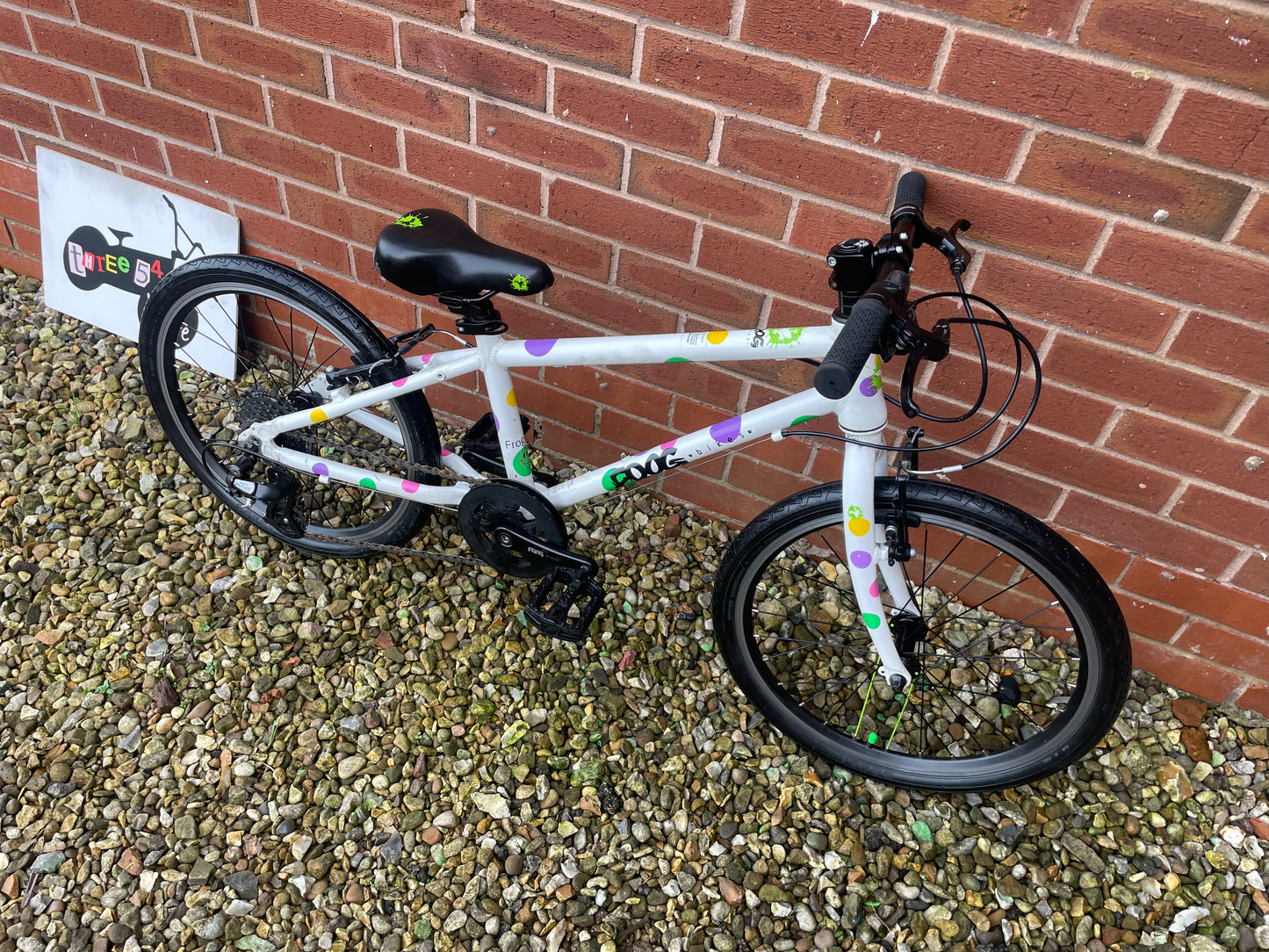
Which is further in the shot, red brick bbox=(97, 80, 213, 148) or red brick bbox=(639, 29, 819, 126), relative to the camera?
red brick bbox=(97, 80, 213, 148)

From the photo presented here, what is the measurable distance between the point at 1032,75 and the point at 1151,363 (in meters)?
0.67

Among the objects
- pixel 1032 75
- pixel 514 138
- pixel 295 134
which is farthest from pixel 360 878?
pixel 1032 75

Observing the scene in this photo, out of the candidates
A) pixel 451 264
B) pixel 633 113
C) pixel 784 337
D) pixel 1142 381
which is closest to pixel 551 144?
pixel 633 113

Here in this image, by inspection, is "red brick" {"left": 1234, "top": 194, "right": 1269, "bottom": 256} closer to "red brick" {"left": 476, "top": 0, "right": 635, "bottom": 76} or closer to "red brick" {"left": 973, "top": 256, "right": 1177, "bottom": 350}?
"red brick" {"left": 973, "top": 256, "right": 1177, "bottom": 350}

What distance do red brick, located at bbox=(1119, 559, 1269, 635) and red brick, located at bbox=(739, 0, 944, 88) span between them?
4.39 ft

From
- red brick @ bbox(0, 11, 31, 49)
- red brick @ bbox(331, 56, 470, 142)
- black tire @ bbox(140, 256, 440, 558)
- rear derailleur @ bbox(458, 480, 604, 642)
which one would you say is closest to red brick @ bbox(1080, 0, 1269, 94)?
red brick @ bbox(331, 56, 470, 142)

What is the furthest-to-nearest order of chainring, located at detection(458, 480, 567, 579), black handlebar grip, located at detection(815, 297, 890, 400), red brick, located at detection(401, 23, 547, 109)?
chainring, located at detection(458, 480, 567, 579)
red brick, located at detection(401, 23, 547, 109)
black handlebar grip, located at detection(815, 297, 890, 400)

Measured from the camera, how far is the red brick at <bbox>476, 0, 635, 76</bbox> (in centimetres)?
175

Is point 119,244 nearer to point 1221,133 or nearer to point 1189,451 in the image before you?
point 1221,133

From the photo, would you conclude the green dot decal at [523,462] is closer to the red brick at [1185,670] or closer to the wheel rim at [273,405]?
the wheel rim at [273,405]

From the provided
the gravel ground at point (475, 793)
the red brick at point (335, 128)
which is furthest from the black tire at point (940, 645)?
the red brick at point (335, 128)

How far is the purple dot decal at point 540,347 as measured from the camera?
1.78m

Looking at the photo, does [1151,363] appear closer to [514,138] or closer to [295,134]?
[514,138]

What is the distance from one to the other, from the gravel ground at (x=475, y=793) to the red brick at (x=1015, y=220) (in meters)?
1.17
